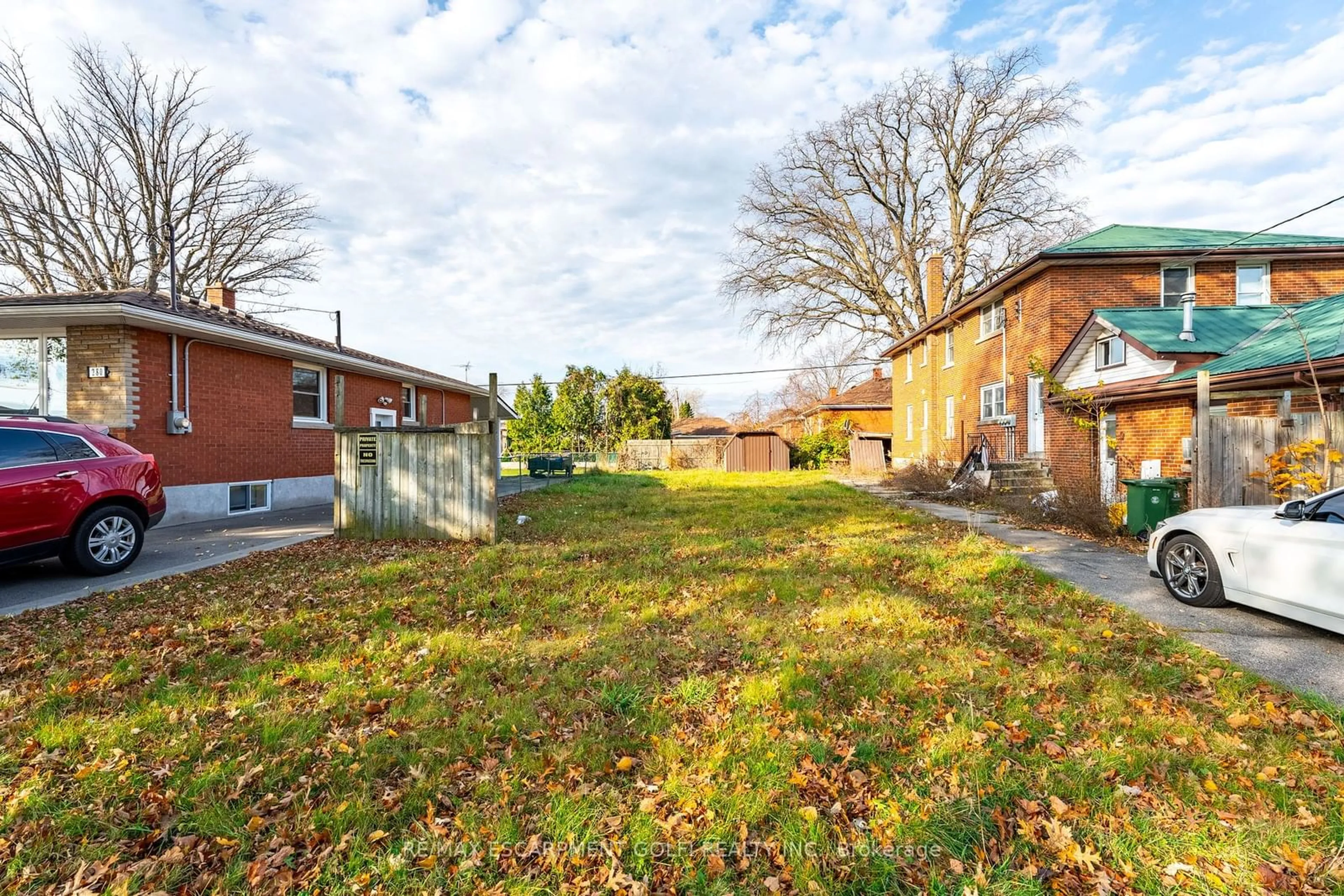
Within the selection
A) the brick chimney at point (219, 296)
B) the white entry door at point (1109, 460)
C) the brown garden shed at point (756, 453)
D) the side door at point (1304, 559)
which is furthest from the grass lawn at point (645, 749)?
the brown garden shed at point (756, 453)

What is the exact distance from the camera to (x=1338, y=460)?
702cm

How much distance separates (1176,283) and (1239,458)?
10540 millimetres

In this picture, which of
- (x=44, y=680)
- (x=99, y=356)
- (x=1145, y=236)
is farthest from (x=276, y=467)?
(x=1145, y=236)

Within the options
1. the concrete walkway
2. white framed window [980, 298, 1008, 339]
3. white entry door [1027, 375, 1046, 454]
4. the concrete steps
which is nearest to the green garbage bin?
the concrete walkway

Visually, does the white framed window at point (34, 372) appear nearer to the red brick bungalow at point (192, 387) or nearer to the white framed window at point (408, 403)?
the red brick bungalow at point (192, 387)

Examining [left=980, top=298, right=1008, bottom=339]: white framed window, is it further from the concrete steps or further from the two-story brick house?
the concrete steps

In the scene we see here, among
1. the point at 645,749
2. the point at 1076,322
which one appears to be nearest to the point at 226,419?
the point at 645,749

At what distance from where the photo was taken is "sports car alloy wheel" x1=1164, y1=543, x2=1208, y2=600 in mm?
5258

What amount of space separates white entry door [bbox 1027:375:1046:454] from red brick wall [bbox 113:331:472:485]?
58.6 feet

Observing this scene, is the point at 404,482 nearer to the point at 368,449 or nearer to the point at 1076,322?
the point at 368,449

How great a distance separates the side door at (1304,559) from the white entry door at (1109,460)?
6304 millimetres

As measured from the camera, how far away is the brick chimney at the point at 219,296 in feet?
44.6

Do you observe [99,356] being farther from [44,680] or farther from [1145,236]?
[1145,236]

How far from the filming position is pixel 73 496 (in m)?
5.81
